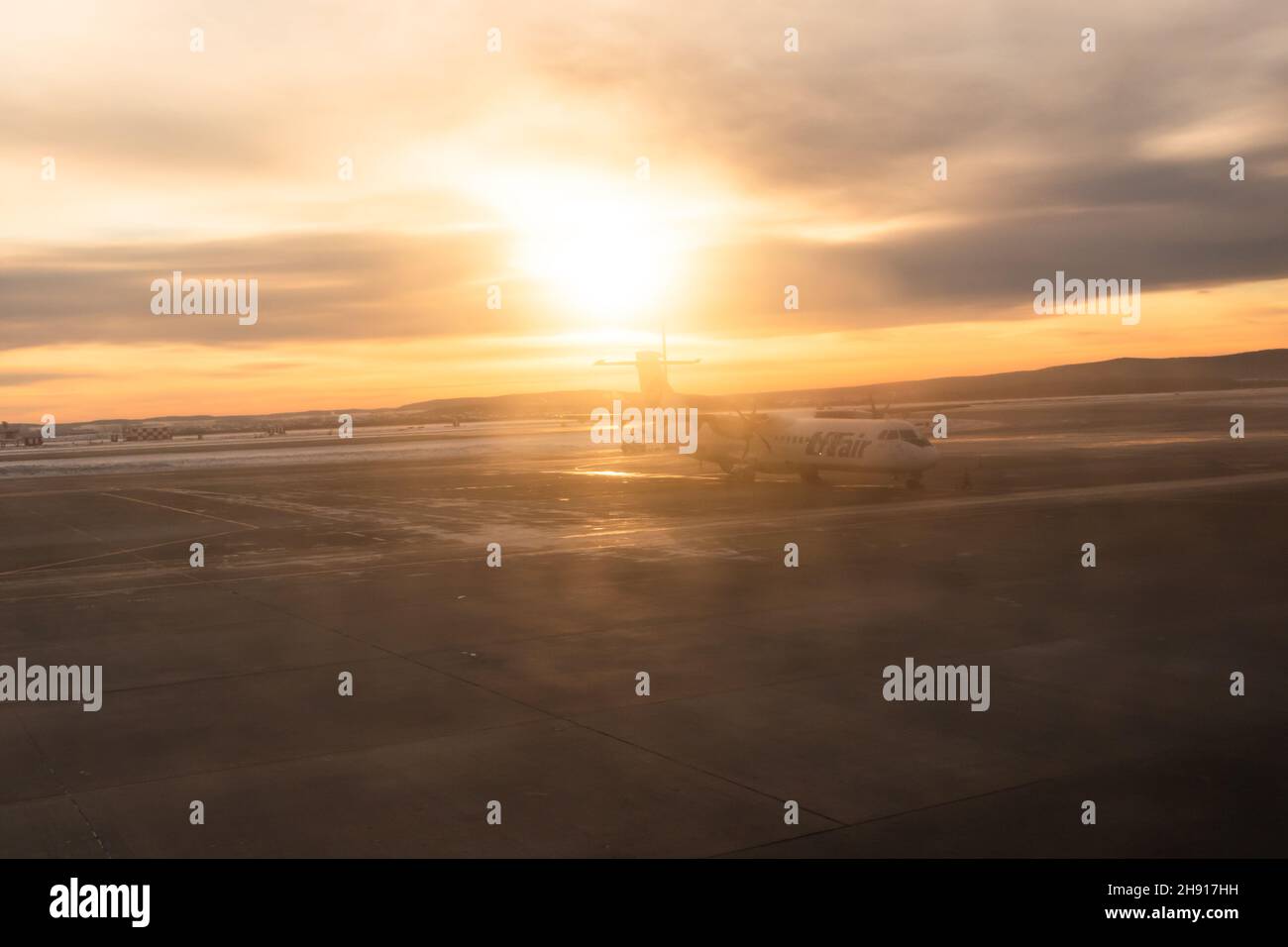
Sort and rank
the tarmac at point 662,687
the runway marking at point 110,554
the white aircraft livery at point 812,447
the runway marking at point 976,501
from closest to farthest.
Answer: the tarmac at point 662,687 < the runway marking at point 110,554 < the runway marking at point 976,501 < the white aircraft livery at point 812,447

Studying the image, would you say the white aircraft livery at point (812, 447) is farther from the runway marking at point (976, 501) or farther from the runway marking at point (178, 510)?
the runway marking at point (178, 510)

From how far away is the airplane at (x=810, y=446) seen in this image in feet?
147

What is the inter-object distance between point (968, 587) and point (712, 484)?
30.1 m

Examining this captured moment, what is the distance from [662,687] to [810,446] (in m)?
34.0

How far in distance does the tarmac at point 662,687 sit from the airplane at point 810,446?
21.8 ft

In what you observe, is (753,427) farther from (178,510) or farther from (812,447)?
(178,510)

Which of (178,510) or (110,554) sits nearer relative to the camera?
(110,554)

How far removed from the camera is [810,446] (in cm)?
4869

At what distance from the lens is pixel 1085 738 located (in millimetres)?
13000

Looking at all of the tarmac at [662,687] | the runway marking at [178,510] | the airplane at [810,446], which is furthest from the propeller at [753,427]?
the runway marking at [178,510]

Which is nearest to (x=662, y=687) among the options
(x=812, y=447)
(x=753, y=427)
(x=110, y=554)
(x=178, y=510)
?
(x=110, y=554)
